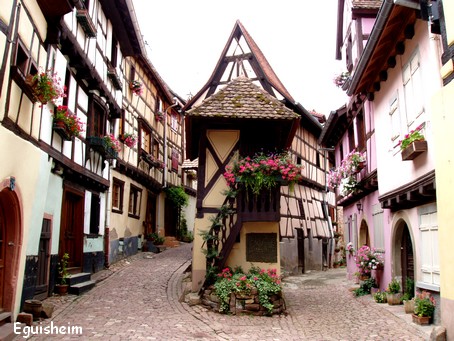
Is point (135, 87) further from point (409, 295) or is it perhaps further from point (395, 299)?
point (409, 295)

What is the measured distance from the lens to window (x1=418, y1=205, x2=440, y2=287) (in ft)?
25.7

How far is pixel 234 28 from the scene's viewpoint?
14477 millimetres

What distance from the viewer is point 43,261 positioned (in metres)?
9.41

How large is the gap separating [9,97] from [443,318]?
727cm

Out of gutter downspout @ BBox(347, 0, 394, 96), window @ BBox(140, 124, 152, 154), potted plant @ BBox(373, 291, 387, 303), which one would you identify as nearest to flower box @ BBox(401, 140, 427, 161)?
gutter downspout @ BBox(347, 0, 394, 96)

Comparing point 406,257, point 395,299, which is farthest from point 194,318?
point 406,257

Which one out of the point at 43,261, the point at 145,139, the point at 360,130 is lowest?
the point at 43,261

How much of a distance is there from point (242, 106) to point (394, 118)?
136 inches

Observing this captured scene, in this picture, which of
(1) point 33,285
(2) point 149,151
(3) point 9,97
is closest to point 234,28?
(2) point 149,151

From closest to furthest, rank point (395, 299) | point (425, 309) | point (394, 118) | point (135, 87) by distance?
point (425, 309) < point (394, 118) < point (395, 299) < point (135, 87)

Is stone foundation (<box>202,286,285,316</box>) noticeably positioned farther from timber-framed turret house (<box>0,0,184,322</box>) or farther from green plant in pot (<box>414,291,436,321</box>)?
timber-framed turret house (<box>0,0,184,322</box>)

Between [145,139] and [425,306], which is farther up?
[145,139]

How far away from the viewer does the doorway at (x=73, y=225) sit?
11102 mm

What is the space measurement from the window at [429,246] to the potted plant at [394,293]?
66.6 inches
